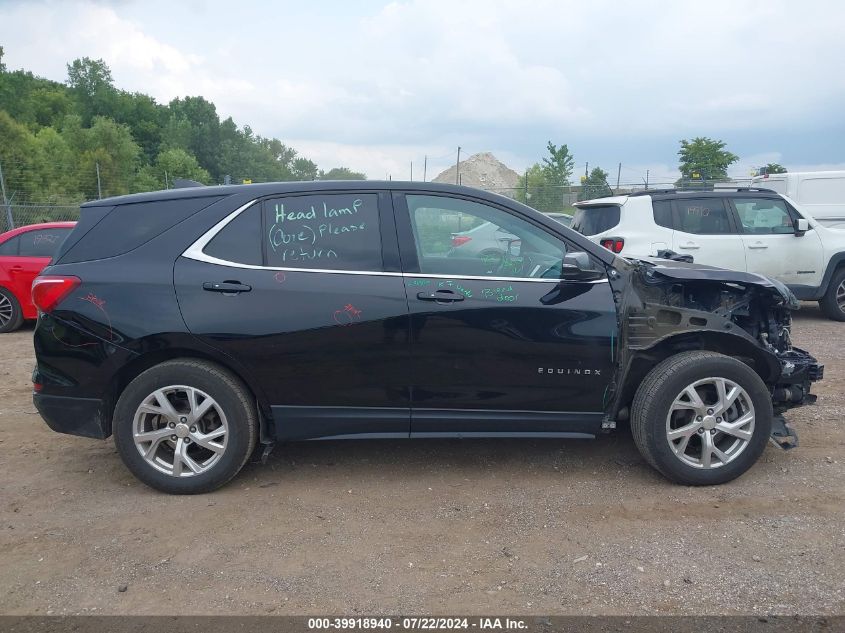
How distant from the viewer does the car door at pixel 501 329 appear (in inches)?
146

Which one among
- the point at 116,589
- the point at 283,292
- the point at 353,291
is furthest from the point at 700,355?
the point at 116,589

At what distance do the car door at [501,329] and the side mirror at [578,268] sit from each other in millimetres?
24

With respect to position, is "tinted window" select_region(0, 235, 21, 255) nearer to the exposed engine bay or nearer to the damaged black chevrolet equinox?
the damaged black chevrolet equinox

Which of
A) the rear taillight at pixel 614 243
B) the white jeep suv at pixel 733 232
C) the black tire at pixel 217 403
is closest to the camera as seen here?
the black tire at pixel 217 403

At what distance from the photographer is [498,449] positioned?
4.44 m

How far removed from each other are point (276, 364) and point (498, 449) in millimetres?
1662

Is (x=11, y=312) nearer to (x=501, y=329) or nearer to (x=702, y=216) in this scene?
(x=501, y=329)

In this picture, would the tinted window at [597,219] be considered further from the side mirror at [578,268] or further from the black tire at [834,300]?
the side mirror at [578,268]

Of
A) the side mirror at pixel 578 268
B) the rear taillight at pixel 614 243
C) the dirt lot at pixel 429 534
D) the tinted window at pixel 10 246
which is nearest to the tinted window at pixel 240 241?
the dirt lot at pixel 429 534

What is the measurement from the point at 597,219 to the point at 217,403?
6.31 metres

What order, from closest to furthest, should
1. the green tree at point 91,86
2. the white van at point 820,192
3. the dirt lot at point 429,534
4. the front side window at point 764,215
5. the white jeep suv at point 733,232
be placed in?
the dirt lot at point 429,534 → the white jeep suv at point 733,232 → the front side window at point 764,215 → the white van at point 820,192 → the green tree at point 91,86

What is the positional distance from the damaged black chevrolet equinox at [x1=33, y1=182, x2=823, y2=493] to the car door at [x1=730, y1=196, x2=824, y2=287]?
527 centimetres

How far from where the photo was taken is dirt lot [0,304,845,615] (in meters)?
2.83

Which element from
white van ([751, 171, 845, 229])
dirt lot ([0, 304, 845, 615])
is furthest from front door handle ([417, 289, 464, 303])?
white van ([751, 171, 845, 229])
